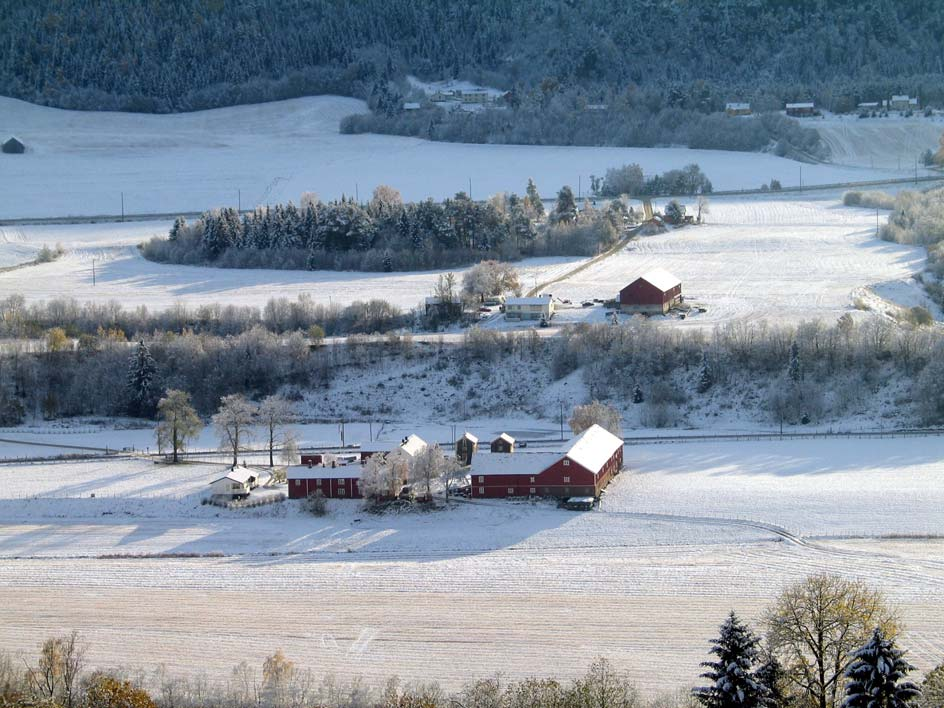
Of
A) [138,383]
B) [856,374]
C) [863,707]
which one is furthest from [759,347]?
[863,707]

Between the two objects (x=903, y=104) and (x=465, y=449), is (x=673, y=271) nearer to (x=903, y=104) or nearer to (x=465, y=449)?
(x=465, y=449)

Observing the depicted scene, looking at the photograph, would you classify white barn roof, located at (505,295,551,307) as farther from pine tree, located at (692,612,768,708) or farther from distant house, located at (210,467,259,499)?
pine tree, located at (692,612,768,708)

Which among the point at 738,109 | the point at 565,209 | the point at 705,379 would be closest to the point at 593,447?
the point at 705,379

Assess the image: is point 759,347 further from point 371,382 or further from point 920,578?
point 920,578

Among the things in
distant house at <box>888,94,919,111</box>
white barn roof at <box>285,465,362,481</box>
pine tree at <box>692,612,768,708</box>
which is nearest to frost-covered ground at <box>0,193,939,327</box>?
white barn roof at <box>285,465,362,481</box>

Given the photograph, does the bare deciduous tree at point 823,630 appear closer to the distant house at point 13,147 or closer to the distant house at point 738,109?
the distant house at point 738,109
